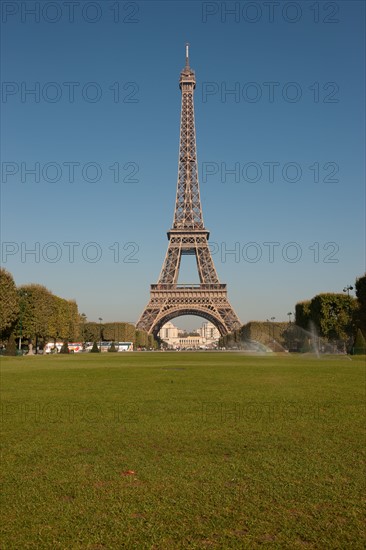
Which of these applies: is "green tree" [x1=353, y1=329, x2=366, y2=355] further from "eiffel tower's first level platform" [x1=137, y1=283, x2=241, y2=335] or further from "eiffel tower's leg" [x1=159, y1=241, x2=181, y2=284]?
"eiffel tower's leg" [x1=159, y1=241, x2=181, y2=284]

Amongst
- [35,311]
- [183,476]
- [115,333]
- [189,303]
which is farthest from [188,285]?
[183,476]

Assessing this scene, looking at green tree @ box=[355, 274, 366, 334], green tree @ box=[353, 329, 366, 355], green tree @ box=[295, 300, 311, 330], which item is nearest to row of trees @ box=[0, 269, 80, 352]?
green tree @ box=[295, 300, 311, 330]

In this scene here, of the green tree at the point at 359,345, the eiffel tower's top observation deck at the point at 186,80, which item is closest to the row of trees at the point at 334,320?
the green tree at the point at 359,345

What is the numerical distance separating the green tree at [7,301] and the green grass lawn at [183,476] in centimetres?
4934

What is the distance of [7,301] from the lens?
61250mm

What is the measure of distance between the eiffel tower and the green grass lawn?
307 ft

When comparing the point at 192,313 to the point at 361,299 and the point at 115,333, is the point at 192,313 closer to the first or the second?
the point at 115,333

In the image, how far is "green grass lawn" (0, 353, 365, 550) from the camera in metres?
4.83

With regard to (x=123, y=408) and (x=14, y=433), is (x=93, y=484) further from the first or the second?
(x=123, y=408)

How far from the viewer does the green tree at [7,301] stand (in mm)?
60372

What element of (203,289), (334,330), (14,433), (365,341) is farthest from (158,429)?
(203,289)

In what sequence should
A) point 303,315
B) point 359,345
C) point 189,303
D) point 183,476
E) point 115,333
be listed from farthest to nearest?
point 115,333
point 189,303
point 303,315
point 359,345
point 183,476

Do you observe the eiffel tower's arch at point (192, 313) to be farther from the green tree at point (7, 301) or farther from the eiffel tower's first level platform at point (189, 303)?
the green tree at point (7, 301)

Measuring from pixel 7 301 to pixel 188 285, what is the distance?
5394cm
